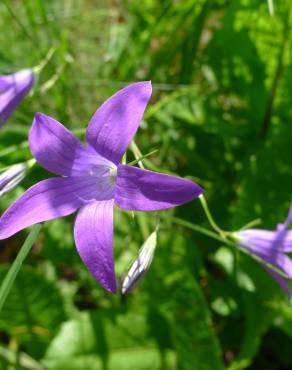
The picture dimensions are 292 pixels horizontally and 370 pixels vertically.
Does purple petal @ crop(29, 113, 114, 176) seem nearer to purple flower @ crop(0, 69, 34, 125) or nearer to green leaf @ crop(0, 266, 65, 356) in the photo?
purple flower @ crop(0, 69, 34, 125)

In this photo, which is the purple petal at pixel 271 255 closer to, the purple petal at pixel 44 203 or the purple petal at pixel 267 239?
the purple petal at pixel 267 239

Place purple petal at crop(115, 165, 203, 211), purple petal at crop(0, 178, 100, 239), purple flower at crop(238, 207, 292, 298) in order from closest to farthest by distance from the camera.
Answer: purple petal at crop(115, 165, 203, 211) < purple petal at crop(0, 178, 100, 239) < purple flower at crop(238, 207, 292, 298)

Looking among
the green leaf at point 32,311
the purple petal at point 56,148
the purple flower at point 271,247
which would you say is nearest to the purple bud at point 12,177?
the purple petal at point 56,148

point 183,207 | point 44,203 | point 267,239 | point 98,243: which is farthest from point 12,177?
point 183,207

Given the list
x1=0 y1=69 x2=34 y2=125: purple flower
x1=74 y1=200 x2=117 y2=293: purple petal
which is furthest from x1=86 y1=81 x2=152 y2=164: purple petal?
x1=0 y1=69 x2=34 y2=125: purple flower

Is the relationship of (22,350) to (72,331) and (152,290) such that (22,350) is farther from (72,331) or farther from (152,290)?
(152,290)

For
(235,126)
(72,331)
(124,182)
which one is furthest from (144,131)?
(124,182)

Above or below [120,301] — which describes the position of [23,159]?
above
